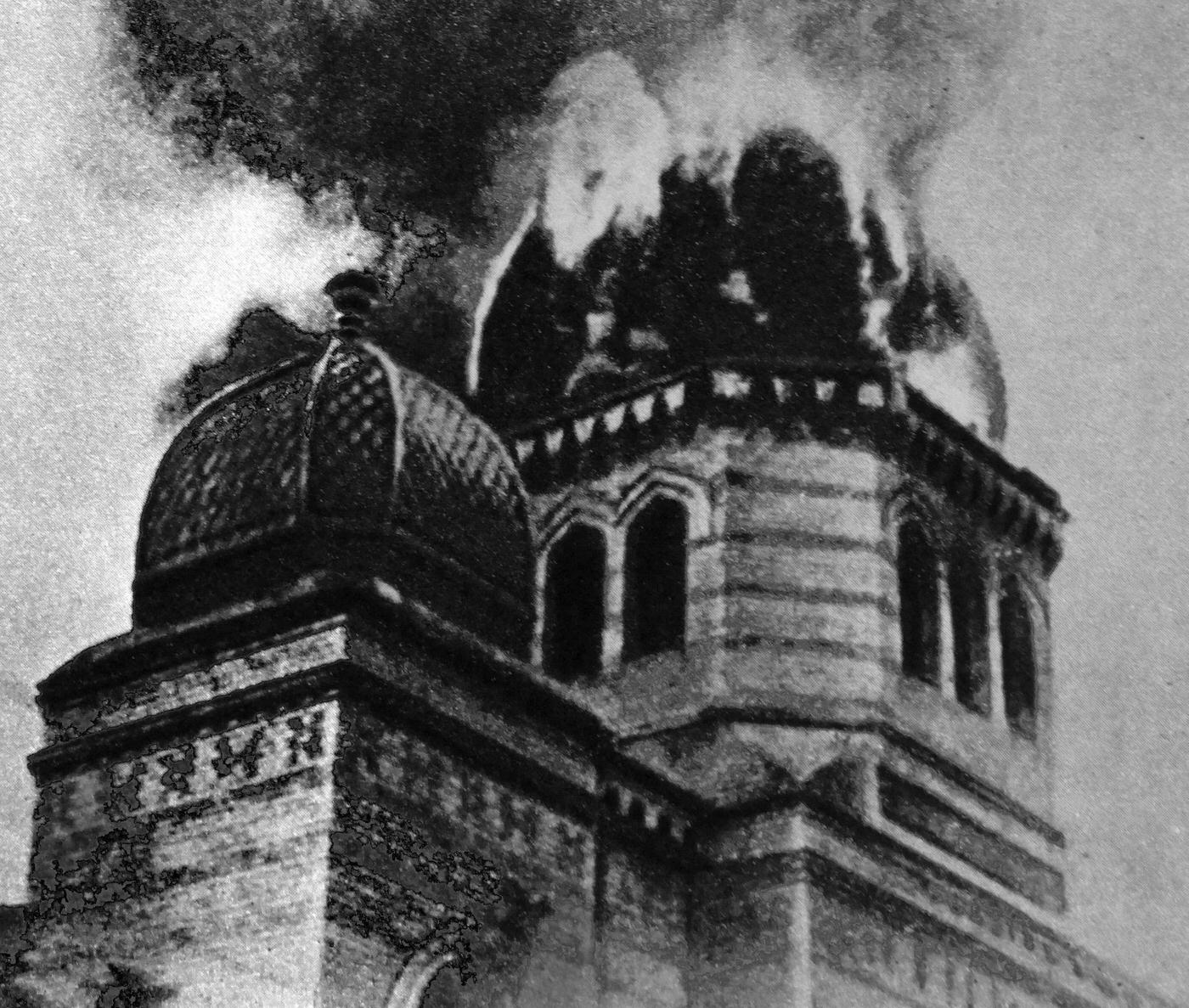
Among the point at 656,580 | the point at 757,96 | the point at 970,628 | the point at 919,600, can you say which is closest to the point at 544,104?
the point at 757,96

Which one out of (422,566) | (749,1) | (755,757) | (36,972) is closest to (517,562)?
(422,566)

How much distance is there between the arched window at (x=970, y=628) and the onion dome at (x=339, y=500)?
328 centimetres

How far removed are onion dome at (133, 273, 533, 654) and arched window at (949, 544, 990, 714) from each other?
3.28 m

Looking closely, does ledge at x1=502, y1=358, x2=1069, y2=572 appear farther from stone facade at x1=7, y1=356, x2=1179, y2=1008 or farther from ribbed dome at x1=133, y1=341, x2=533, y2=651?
ribbed dome at x1=133, y1=341, x2=533, y2=651

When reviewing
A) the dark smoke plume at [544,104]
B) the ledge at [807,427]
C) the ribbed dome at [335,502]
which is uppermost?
the dark smoke plume at [544,104]

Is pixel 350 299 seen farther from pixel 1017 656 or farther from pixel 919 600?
pixel 1017 656

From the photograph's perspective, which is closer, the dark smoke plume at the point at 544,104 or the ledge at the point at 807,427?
the dark smoke plume at the point at 544,104

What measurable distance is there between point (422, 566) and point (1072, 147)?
367 centimetres

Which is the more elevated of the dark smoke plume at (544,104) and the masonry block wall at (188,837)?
A: the dark smoke plume at (544,104)

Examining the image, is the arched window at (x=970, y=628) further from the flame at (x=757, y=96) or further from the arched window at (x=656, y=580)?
the flame at (x=757, y=96)

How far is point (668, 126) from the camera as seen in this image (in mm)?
9672

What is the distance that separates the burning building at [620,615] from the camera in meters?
6.36

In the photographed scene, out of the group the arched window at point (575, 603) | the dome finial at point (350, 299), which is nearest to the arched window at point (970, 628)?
the arched window at point (575, 603)

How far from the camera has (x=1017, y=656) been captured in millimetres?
10414
